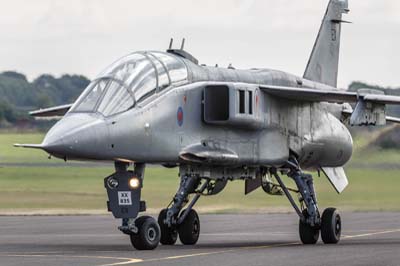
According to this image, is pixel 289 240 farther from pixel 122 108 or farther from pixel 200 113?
pixel 122 108

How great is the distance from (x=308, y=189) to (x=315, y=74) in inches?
174

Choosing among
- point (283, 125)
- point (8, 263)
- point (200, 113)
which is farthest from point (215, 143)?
point (8, 263)

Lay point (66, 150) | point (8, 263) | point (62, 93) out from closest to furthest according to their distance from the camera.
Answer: point (8, 263), point (66, 150), point (62, 93)

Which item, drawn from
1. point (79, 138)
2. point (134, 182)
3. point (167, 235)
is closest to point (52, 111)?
point (167, 235)

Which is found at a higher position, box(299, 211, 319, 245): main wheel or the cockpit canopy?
the cockpit canopy

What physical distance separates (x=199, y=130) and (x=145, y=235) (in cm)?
265

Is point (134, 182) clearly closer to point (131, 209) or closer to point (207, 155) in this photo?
point (131, 209)

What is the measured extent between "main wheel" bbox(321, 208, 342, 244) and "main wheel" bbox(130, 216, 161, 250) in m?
4.66

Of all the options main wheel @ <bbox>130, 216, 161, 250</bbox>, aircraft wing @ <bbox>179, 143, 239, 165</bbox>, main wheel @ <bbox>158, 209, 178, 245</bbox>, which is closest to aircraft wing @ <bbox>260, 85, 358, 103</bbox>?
aircraft wing @ <bbox>179, 143, 239, 165</bbox>

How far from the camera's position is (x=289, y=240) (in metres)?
28.9

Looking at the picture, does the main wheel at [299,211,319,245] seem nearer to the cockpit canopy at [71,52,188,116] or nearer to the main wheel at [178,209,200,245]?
the main wheel at [178,209,200,245]

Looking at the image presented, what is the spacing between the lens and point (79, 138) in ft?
73.9

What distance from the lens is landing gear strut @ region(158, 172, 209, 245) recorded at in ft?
88.2

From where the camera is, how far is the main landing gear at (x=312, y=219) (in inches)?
1077
